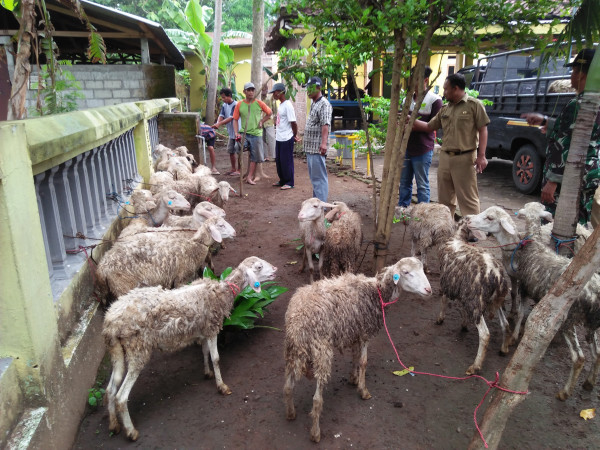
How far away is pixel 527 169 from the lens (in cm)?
856

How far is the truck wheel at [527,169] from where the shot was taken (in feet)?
27.1

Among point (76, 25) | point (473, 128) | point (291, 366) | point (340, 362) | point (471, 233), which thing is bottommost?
point (340, 362)

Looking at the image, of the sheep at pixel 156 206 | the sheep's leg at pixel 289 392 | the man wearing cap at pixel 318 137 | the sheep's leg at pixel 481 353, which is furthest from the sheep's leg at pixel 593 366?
the man wearing cap at pixel 318 137

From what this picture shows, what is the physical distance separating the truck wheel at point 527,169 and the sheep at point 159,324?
7102 mm

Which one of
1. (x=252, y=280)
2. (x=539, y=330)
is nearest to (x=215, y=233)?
(x=252, y=280)

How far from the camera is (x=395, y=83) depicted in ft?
13.1

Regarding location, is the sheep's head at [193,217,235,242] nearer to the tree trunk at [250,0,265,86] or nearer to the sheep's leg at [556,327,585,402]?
the sheep's leg at [556,327,585,402]

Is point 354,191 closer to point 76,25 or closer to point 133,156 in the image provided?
point 133,156

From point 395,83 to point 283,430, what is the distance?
3.19 m

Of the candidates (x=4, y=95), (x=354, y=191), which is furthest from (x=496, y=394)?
(x=4, y=95)

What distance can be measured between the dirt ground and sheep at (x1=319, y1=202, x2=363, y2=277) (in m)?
0.77

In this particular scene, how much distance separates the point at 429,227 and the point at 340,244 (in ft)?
3.76

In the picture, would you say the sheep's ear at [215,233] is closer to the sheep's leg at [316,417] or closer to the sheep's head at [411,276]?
the sheep's head at [411,276]

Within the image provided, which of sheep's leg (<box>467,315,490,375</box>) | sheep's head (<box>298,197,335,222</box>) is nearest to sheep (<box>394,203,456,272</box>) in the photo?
sheep's head (<box>298,197,335,222</box>)
